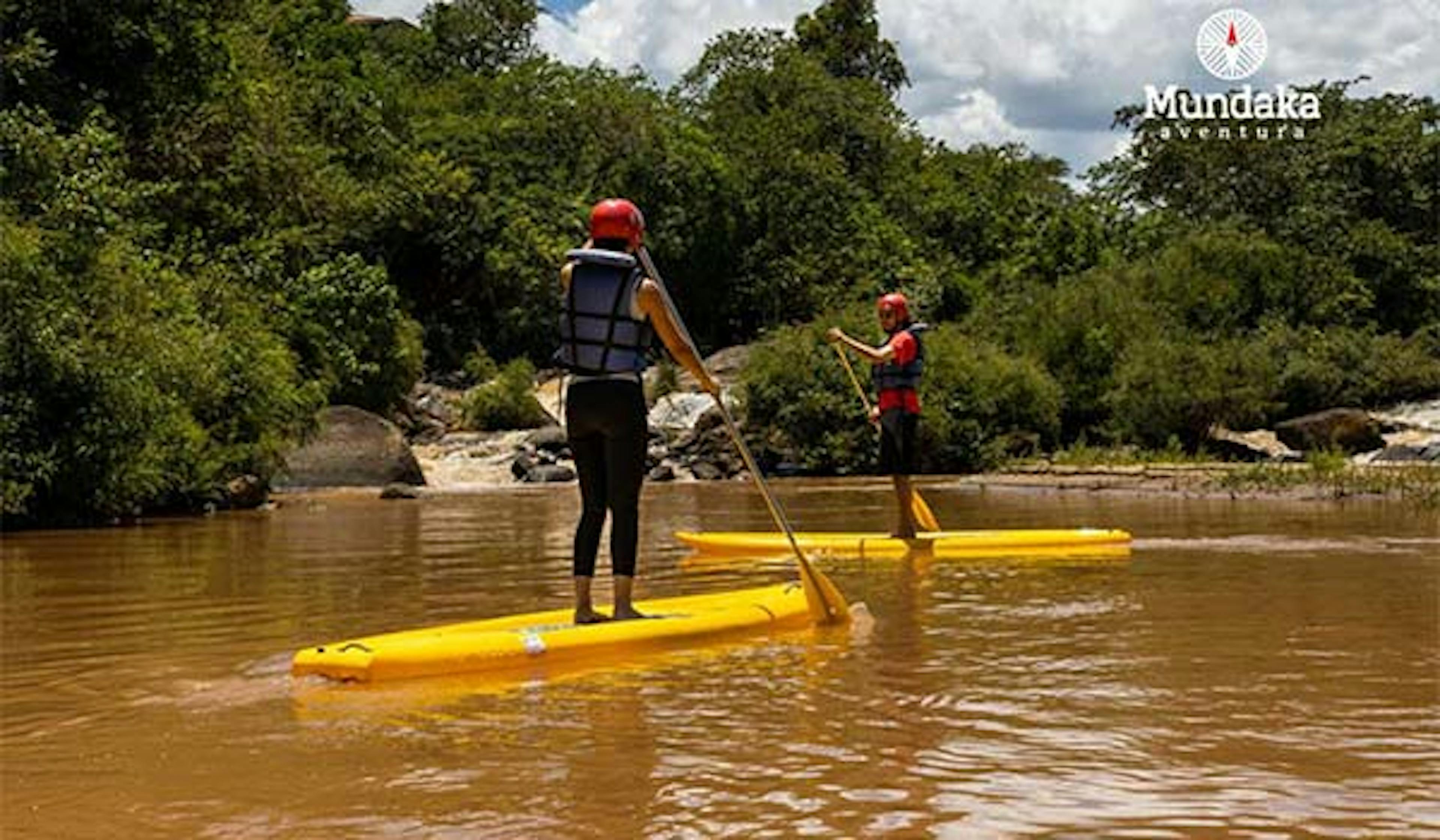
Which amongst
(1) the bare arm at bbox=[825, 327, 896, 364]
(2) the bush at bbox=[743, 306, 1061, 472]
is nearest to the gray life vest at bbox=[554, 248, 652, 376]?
(1) the bare arm at bbox=[825, 327, 896, 364]

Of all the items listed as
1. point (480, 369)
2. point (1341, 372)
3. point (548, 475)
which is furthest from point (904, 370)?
point (480, 369)

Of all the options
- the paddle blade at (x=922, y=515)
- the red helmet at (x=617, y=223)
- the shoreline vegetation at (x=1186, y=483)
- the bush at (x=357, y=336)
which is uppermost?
the bush at (x=357, y=336)

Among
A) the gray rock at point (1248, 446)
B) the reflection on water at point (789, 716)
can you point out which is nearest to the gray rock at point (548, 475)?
the gray rock at point (1248, 446)

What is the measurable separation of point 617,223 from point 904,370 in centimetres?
461

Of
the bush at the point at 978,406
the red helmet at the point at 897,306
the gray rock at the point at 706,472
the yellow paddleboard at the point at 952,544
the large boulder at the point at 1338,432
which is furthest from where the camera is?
the bush at the point at 978,406

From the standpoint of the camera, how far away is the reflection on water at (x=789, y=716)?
3.50 m

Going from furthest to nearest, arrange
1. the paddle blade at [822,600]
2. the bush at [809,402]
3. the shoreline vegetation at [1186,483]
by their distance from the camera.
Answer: the bush at [809,402] → the shoreline vegetation at [1186,483] → the paddle blade at [822,600]

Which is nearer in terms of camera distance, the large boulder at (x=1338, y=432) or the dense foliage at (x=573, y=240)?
the dense foliage at (x=573, y=240)

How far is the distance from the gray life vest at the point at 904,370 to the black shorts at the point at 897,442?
170 mm

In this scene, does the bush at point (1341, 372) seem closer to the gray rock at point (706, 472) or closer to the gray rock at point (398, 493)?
the gray rock at point (706, 472)

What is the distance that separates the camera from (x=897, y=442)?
34.2 feet

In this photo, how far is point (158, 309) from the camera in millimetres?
16875

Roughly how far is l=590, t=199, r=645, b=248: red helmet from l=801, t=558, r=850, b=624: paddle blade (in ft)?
5.08

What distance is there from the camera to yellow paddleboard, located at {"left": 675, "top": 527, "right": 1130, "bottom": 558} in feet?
32.9
